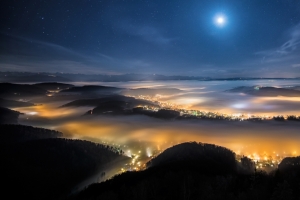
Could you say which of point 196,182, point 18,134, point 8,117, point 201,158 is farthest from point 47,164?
point 8,117

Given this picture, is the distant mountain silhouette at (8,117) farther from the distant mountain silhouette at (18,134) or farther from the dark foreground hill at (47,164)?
the dark foreground hill at (47,164)

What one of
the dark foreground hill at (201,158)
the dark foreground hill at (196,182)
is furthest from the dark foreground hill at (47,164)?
the dark foreground hill at (201,158)

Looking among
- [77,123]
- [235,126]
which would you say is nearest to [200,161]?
[235,126]

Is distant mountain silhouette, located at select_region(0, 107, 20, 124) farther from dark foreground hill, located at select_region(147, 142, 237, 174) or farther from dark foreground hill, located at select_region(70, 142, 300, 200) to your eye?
dark foreground hill, located at select_region(147, 142, 237, 174)

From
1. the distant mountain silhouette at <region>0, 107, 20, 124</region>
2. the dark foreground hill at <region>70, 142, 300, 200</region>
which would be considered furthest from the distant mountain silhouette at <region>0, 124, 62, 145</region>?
the dark foreground hill at <region>70, 142, 300, 200</region>

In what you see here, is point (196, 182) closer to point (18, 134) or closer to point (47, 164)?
point (47, 164)
